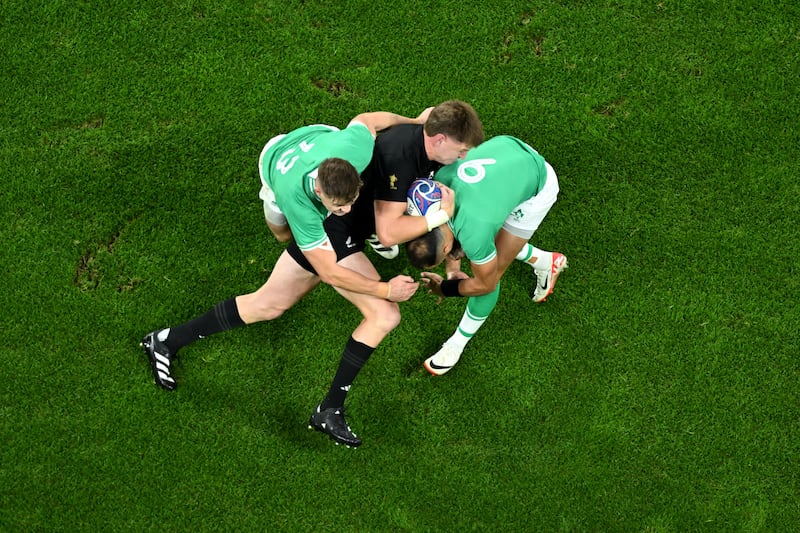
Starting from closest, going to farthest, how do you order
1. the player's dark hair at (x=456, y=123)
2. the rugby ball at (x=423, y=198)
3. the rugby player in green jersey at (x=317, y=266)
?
the player's dark hair at (x=456, y=123) → the rugby player in green jersey at (x=317, y=266) → the rugby ball at (x=423, y=198)

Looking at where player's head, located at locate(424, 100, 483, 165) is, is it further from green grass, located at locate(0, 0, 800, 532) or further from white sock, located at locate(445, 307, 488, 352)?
green grass, located at locate(0, 0, 800, 532)

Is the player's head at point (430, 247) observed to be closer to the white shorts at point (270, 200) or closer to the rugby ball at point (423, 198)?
the rugby ball at point (423, 198)

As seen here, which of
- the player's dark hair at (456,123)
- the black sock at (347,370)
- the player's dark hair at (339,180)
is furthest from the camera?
the black sock at (347,370)

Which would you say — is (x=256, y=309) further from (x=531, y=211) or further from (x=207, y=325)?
(x=531, y=211)

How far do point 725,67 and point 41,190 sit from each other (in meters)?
6.28

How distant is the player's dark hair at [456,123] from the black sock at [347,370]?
5.58ft

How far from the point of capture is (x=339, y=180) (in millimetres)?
4543

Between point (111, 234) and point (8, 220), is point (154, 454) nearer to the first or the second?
point (111, 234)

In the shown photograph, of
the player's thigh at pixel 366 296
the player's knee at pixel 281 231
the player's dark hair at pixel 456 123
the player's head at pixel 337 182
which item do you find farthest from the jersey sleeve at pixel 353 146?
the player's knee at pixel 281 231

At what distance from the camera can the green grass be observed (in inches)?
233

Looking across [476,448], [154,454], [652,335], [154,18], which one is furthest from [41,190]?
[652,335]

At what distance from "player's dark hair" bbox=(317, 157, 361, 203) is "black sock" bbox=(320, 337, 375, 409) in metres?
1.37

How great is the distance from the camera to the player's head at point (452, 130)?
15.5 ft

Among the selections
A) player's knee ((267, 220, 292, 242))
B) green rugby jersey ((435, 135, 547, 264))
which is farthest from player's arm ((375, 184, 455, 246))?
player's knee ((267, 220, 292, 242))
